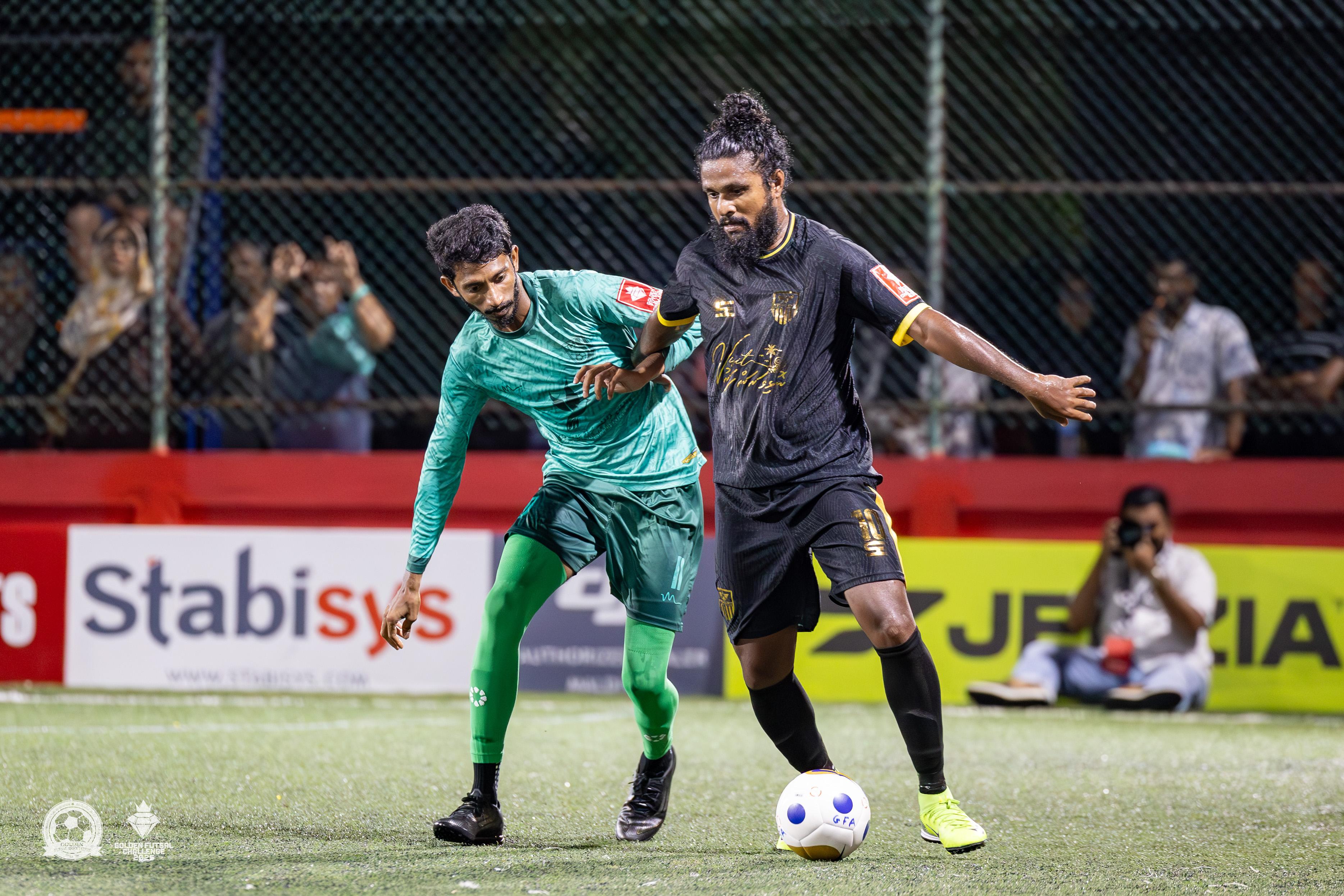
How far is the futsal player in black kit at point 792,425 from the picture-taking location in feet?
14.3

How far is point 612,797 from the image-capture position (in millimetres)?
5543

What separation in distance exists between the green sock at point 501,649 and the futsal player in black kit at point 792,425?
628 mm

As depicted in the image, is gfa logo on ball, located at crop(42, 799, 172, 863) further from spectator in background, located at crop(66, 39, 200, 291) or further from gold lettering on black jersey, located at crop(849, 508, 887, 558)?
spectator in background, located at crop(66, 39, 200, 291)

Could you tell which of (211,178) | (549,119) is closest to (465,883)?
(211,178)

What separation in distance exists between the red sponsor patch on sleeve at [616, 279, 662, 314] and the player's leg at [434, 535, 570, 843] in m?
0.83

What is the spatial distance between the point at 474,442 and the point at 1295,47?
17.2ft

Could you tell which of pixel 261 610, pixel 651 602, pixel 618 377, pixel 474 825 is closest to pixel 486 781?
pixel 474 825

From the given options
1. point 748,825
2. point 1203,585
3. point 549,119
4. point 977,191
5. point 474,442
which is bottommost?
point 748,825

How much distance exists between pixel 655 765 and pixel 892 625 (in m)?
1.05

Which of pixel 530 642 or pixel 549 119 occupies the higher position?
pixel 549 119

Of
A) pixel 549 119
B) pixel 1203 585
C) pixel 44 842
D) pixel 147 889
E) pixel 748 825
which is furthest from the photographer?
pixel 549 119

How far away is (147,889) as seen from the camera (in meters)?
3.87

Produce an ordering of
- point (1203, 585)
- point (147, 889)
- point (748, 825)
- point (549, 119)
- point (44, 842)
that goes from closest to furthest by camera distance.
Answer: point (147, 889) → point (44, 842) → point (748, 825) → point (1203, 585) → point (549, 119)

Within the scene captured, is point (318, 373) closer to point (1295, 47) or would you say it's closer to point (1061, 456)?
point (1061, 456)
